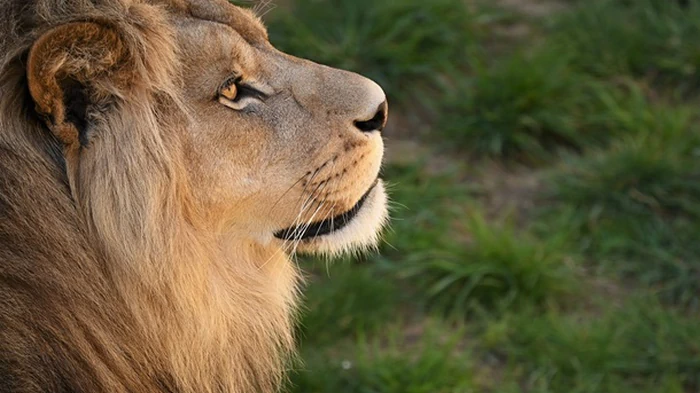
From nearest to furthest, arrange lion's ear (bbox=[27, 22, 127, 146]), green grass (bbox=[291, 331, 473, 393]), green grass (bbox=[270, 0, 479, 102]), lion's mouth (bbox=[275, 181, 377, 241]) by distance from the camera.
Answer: lion's ear (bbox=[27, 22, 127, 146])
lion's mouth (bbox=[275, 181, 377, 241])
green grass (bbox=[291, 331, 473, 393])
green grass (bbox=[270, 0, 479, 102])

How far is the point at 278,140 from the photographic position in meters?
2.98

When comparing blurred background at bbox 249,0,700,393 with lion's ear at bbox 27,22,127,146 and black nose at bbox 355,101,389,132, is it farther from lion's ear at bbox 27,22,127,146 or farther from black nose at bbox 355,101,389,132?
lion's ear at bbox 27,22,127,146

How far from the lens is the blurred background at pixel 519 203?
14.6 feet

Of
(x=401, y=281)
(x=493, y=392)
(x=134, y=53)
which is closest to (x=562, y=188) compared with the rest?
(x=401, y=281)

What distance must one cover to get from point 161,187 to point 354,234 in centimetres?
64

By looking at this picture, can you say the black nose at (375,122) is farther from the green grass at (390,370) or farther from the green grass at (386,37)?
the green grass at (386,37)

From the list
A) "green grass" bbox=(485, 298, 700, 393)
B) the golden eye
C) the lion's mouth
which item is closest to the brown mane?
the golden eye

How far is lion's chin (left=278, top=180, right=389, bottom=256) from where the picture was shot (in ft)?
10.3

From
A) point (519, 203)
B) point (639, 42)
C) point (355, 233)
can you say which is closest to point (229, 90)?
point (355, 233)

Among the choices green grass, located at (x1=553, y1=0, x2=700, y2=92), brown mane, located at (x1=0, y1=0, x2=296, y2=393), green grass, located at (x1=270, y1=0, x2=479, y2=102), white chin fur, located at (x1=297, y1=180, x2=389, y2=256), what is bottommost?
green grass, located at (x1=270, y1=0, x2=479, y2=102)

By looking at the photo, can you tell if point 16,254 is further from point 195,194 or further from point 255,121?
point 255,121

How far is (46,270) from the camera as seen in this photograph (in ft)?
8.59

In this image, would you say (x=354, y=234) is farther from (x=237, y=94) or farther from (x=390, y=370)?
(x=390, y=370)

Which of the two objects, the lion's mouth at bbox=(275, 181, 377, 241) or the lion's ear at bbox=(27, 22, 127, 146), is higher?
the lion's ear at bbox=(27, 22, 127, 146)
